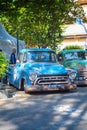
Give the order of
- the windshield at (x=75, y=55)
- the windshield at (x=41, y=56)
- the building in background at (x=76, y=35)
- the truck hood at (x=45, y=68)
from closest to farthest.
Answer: the truck hood at (x=45, y=68), the windshield at (x=41, y=56), the windshield at (x=75, y=55), the building in background at (x=76, y=35)

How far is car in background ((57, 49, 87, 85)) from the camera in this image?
17.8 metres

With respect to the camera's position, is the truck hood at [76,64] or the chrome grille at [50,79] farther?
the truck hood at [76,64]

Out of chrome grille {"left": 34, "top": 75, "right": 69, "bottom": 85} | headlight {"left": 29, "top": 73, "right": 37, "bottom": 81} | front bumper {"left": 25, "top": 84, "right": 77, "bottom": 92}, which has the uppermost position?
headlight {"left": 29, "top": 73, "right": 37, "bottom": 81}

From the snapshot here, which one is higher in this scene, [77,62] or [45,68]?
[77,62]

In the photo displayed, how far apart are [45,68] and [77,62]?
384 centimetres

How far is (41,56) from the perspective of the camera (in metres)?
16.4

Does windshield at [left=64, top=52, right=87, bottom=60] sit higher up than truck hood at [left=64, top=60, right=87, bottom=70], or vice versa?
windshield at [left=64, top=52, right=87, bottom=60]

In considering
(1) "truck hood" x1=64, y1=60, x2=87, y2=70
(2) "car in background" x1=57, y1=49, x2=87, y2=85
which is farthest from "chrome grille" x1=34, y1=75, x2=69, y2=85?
(1) "truck hood" x1=64, y1=60, x2=87, y2=70

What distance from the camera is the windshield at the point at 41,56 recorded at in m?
16.2

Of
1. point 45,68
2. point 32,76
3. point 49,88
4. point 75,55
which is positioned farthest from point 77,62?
point 32,76

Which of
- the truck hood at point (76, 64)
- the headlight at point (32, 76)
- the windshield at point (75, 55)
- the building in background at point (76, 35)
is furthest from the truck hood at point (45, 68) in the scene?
the building in background at point (76, 35)

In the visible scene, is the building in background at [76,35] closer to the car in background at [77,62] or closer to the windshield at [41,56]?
the car in background at [77,62]

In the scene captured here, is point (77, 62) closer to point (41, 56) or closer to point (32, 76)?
point (41, 56)

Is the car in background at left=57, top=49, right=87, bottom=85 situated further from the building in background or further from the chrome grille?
the building in background
